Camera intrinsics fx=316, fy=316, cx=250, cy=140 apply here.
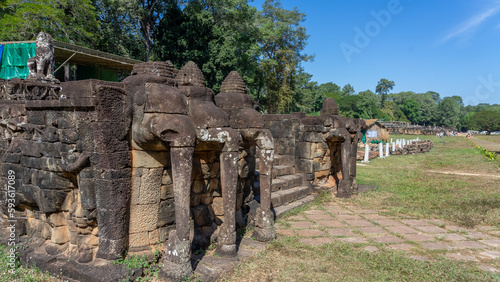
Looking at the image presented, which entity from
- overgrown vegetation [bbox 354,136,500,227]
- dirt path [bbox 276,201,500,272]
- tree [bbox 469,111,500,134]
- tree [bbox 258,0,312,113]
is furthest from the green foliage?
dirt path [bbox 276,201,500,272]

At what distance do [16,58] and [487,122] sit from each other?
7957 centimetres

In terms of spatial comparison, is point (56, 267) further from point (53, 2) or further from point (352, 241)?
point (53, 2)

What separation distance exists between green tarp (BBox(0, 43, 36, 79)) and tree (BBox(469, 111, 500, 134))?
78129 millimetres

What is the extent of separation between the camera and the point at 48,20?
15523 millimetres

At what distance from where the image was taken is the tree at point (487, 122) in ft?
212

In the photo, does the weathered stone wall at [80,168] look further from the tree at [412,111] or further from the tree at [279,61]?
the tree at [412,111]

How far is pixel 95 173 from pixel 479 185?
37.5 feet

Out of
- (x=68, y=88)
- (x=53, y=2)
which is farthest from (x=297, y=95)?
(x=68, y=88)

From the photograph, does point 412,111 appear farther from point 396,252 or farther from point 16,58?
point 396,252

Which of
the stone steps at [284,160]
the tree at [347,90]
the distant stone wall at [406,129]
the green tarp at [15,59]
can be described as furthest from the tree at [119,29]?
the tree at [347,90]

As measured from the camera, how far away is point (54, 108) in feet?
12.9

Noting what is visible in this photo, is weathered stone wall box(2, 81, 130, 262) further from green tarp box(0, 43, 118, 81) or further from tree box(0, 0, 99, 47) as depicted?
tree box(0, 0, 99, 47)

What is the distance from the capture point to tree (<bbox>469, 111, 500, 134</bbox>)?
64575 millimetres

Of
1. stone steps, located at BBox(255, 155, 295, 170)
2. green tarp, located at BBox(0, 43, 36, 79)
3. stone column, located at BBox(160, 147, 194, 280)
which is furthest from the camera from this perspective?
green tarp, located at BBox(0, 43, 36, 79)
